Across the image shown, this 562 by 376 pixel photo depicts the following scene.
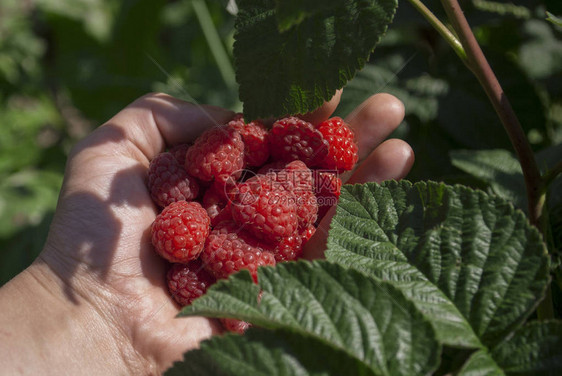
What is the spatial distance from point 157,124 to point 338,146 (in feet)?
1.88

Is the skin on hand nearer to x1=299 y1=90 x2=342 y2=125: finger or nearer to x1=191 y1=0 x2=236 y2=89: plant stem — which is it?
x1=299 y1=90 x2=342 y2=125: finger

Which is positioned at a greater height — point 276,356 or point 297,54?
point 297,54

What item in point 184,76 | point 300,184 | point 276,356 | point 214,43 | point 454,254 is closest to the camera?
point 276,356

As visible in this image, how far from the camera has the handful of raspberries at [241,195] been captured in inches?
47.3

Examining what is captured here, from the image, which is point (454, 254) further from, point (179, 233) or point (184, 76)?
point (184, 76)

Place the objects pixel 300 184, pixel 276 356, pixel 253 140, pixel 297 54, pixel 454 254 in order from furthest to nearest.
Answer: pixel 253 140 → pixel 300 184 → pixel 297 54 → pixel 454 254 → pixel 276 356

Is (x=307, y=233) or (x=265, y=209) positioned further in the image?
(x=307, y=233)

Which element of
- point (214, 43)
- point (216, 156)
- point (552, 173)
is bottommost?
point (552, 173)

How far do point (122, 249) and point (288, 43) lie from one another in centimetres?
70

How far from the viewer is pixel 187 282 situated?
1.23 meters

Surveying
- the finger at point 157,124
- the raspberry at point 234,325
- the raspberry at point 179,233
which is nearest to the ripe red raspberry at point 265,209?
the raspberry at point 179,233

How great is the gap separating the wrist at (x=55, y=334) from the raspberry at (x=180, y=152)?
1.50ft

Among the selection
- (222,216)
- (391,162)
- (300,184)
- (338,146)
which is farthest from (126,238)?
(391,162)

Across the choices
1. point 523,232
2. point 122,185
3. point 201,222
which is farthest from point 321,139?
point 523,232
